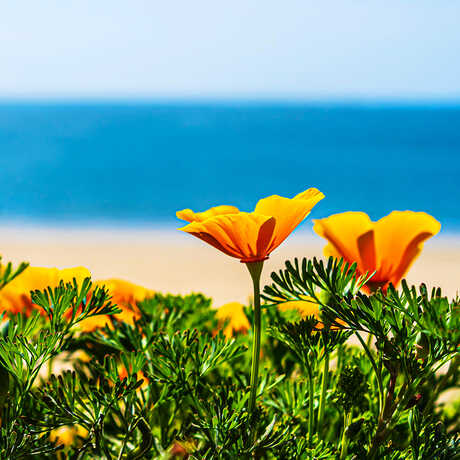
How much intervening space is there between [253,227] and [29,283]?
0.23 m

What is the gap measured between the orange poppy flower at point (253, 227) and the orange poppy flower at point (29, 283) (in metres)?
0.10

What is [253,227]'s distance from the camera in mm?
450

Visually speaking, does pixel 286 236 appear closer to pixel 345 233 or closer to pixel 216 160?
pixel 345 233

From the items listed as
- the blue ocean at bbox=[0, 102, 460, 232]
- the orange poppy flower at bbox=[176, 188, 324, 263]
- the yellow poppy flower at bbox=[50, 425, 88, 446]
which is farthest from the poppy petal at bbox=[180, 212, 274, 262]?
the blue ocean at bbox=[0, 102, 460, 232]

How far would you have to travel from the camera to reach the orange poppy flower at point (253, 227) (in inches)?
17.6

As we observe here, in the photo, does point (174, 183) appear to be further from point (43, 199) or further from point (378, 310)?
point (378, 310)

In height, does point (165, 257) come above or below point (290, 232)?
above

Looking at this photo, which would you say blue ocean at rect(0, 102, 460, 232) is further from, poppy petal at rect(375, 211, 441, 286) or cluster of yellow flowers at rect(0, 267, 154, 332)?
poppy petal at rect(375, 211, 441, 286)

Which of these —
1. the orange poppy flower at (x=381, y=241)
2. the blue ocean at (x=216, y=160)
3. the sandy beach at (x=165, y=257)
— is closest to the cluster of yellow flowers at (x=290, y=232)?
the orange poppy flower at (x=381, y=241)

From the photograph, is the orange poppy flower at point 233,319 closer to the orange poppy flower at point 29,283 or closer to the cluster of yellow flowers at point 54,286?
the cluster of yellow flowers at point 54,286

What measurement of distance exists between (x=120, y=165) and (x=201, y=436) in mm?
13805

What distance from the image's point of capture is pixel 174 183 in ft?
40.2

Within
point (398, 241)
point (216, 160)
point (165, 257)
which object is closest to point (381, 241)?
point (398, 241)

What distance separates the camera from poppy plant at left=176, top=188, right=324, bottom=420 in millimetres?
440
